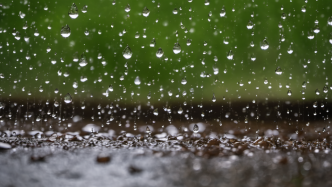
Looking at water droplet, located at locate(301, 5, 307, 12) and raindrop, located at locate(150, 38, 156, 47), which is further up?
water droplet, located at locate(301, 5, 307, 12)

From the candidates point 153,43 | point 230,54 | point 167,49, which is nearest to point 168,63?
point 167,49

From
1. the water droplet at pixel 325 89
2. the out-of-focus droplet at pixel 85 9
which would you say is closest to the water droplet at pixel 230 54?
the water droplet at pixel 325 89

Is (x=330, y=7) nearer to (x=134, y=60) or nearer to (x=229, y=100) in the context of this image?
(x=229, y=100)

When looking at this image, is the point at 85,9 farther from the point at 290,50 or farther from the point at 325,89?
the point at 325,89

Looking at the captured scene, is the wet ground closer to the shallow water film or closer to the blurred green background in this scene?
the shallow water film

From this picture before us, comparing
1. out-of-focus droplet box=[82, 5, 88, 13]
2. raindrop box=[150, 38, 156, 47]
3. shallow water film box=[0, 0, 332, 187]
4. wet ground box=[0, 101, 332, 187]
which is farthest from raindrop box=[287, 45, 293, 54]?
out-of-focus droplet box=[82, 5, 88, 13]

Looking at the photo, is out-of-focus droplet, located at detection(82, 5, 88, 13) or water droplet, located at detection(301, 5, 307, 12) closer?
out-of-focus droplet, located at detection(82, 5, 88, 13)

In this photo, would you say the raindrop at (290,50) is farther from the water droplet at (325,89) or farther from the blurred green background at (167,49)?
the water droplet at (325,89)

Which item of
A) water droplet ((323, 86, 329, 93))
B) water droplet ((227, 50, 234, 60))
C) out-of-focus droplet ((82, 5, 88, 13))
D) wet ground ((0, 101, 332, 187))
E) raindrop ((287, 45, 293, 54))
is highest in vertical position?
out-of-focus droplet ((82, 5, 88, 13))
